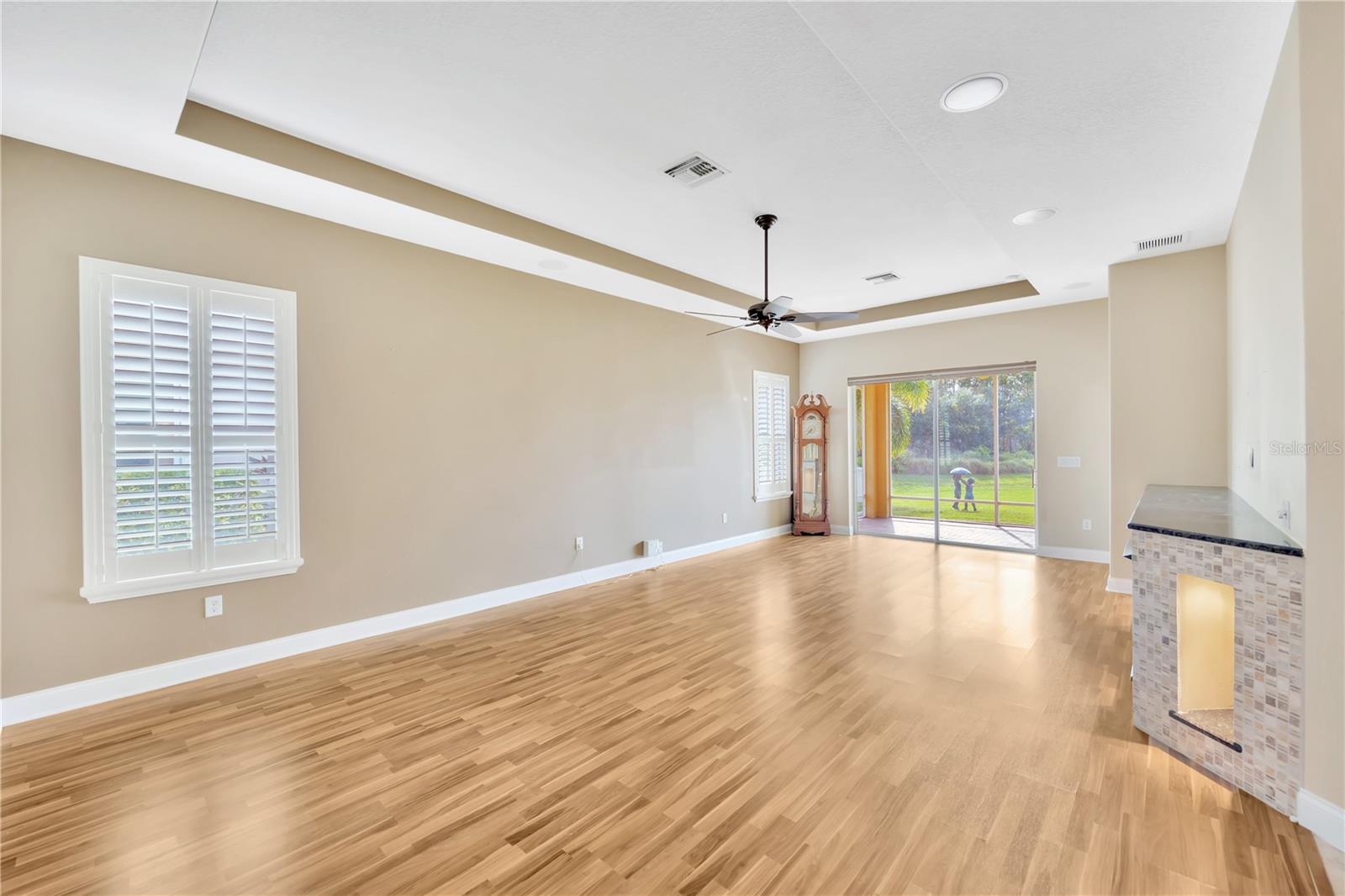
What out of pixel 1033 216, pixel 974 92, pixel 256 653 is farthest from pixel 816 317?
pixel 256 653

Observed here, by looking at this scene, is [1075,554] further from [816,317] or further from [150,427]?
[150,427]

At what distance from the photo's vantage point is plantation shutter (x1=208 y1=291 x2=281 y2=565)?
3.27 m

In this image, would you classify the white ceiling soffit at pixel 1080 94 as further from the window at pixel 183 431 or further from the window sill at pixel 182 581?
the window sill at pixel 182 581

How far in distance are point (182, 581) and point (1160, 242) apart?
701 centimetres

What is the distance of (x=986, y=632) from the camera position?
151 inches

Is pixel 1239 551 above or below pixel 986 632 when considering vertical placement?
above

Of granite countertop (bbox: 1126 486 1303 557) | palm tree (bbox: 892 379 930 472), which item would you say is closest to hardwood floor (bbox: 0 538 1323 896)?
granite countertop (bbox: 1126 486 1303 557)

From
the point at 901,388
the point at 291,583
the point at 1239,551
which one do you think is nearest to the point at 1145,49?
the point at 1239,551

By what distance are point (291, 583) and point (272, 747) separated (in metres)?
1.31

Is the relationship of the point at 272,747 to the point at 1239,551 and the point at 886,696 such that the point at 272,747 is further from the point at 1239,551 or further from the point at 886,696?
the point at 1239,551

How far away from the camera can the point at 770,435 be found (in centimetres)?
777

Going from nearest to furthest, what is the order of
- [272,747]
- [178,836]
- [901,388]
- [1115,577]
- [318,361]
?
[178,836] → [272,747] → [318,361] → [1115,577] → [901,388]

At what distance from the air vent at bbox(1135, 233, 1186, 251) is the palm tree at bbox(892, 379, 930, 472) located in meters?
3.04

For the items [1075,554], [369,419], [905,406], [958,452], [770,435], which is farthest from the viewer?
[770,435]
